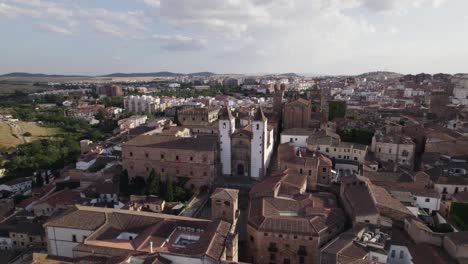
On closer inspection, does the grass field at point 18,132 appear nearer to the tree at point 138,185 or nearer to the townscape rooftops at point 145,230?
the tree at point 138,185

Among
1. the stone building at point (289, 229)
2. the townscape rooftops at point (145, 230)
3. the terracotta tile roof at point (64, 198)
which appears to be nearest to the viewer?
the townscape rooftops at point (145, 230)

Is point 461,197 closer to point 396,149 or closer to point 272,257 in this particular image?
point 396,149

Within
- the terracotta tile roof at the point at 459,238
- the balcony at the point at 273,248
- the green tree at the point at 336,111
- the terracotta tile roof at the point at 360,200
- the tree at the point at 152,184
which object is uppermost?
the green tree at the point at 336,111

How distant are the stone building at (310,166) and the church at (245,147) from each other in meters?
2.26

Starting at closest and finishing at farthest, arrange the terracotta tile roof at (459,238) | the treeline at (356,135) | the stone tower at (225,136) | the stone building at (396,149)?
the terracotta tile roof at (459,238), the stone tower at (225,136), the stone building at (396,149), the treeline at (356,135)

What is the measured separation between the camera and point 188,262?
1833 cm

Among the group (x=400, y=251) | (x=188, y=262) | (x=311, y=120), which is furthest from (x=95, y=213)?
(x=311, y=120)

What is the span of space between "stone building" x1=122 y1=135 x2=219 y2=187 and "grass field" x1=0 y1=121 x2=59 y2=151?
149 ft

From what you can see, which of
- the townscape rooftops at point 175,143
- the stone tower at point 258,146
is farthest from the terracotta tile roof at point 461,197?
the townscape rooftops at point 175,143

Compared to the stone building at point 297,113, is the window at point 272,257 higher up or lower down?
lower down

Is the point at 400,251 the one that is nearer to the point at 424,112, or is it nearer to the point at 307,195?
the point at 307,195

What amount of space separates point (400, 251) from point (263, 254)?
8232 millimetres

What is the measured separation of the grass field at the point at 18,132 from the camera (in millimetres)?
68750

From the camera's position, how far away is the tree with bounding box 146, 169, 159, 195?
98.0 ft
